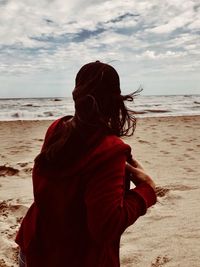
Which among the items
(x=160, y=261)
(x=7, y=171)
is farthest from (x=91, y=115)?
(x=7, y=171)

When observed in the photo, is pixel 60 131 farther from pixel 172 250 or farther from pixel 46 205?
pixel 172 250

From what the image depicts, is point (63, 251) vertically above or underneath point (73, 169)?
underneath

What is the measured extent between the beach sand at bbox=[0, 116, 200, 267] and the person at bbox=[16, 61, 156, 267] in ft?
5.36

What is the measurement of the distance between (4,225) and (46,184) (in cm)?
246

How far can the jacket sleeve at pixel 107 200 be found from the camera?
1.13 metres

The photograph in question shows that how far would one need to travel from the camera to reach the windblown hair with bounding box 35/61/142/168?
1199 mm

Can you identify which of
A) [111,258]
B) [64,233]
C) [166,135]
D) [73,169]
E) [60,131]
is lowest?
[166,135]

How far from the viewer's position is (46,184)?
1.26m

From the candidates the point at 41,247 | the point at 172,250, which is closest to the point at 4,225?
the point at 172,250

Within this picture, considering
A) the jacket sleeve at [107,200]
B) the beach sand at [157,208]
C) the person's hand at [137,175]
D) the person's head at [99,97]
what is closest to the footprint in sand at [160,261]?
the beach sand at [157,208]

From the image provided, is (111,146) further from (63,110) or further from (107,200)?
(63,110)

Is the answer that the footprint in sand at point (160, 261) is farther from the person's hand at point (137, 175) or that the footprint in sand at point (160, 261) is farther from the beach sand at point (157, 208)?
the person's hand at point (137, 175)

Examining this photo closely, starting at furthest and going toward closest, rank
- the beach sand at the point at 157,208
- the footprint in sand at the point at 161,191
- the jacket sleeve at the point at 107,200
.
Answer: the footprint in sand at the point at 161,191 → the beach sand at the point at 157,208 → the jacket sleeve at the point at 107,200

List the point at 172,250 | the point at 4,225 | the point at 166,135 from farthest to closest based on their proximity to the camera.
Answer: the point at 166,135
the point at 4,225
the point at 172,250
